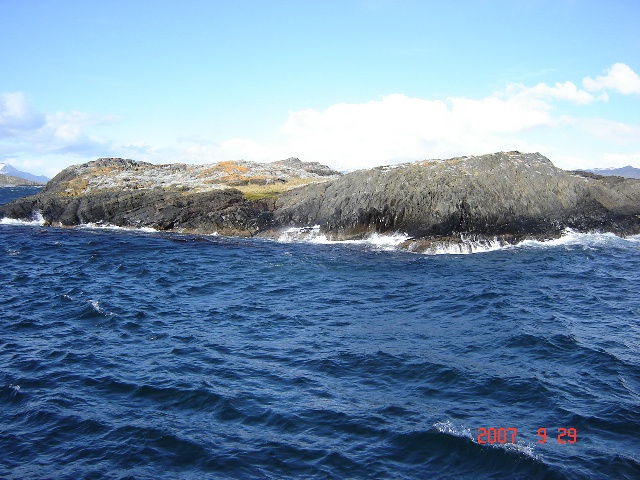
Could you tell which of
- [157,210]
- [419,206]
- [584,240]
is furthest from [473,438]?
[157,210]

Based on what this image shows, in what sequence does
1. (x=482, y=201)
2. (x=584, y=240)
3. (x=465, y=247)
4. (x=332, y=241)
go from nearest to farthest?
1. (x=465, y=247)
2. (x=584, y=240)
3. (x=482, y=201)
4. (x=332, y=241)

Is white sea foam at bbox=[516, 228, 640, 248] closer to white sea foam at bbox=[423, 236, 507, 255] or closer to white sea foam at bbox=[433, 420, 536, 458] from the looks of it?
white sea foam at bbox=[423, 236, 507, 255]

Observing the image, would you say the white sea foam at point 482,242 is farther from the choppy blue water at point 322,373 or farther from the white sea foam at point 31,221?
the white sea foam at point 31,221

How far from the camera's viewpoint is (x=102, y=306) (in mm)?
27359

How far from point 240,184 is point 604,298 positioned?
2298 inches

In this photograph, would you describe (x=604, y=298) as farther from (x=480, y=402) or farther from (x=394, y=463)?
(x=394, y=463)
